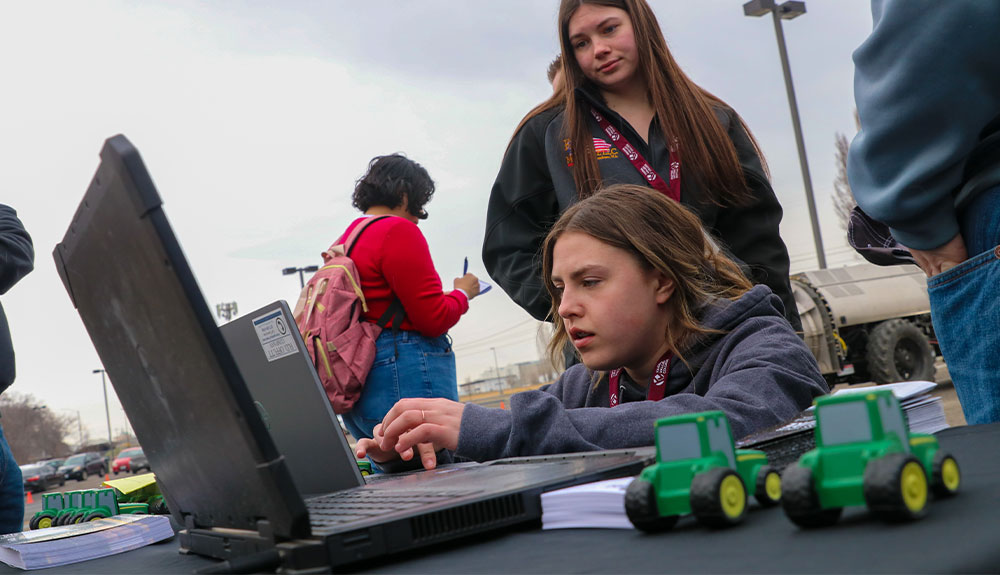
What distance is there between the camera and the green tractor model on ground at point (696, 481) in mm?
760

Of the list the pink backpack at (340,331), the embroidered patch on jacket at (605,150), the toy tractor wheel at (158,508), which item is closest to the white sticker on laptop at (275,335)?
the toy tractor wheel at (158,508)

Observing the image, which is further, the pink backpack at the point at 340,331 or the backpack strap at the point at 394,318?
the backpack strap at the point at 394,318

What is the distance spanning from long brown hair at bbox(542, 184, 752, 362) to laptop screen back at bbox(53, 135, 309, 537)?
111 centimetres

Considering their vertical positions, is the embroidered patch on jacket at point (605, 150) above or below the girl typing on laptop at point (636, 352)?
above

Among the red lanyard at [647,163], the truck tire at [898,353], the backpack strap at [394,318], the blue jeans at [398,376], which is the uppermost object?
the red lanyard at [647,163]

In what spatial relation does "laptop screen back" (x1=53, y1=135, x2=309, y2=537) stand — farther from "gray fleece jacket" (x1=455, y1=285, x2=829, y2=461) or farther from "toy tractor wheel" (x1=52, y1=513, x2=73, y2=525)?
"toy tractor wheel" (x1=52, y1=513, x2=73, y2=525)

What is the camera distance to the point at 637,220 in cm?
198

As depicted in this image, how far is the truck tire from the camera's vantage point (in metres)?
11.5

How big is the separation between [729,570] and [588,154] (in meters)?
2.05

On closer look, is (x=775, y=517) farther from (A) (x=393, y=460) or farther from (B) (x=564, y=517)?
(A) (x=393, y=460)

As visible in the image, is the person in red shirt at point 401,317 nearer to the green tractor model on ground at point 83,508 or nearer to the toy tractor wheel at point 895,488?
the green tractor model on ground at point 83,508

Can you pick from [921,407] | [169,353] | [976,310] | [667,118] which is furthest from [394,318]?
[169,353]

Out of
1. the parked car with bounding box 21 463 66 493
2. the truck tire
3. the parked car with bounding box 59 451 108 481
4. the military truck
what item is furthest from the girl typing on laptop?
the parked car with bounding box 59 451 108 481

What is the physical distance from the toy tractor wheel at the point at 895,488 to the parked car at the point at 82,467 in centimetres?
4626
